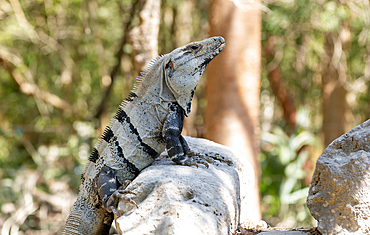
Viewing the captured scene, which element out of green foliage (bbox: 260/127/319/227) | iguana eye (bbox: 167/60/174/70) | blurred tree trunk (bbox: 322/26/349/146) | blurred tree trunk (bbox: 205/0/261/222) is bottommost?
green foliage (bbox: 260/127/319/227)

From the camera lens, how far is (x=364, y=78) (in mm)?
10555

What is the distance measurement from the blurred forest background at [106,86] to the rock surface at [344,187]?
2.86 metres

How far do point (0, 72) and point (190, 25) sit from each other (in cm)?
619

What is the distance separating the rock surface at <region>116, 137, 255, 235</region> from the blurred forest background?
9.24 ft

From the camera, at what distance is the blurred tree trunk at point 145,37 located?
202 inches

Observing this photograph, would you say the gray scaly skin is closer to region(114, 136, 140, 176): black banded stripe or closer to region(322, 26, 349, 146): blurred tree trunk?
region(114, 136, 140, 176): black banded stripe

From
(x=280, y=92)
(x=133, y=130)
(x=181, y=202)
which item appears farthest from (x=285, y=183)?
(x=181, y=202)

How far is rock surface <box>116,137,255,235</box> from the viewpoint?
2.21 meters

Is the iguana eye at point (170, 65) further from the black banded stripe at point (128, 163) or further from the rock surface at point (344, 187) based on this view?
the rock surface at point (344, 187)

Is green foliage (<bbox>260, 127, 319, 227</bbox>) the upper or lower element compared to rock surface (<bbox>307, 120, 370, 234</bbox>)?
lower

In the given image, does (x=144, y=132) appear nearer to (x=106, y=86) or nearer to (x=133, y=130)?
(x=133, y=130)

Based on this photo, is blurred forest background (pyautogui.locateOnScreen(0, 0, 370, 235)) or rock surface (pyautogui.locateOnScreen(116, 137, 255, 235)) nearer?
rock surface (pyautogui.locateOnScreen(116, 137, 255, 235))

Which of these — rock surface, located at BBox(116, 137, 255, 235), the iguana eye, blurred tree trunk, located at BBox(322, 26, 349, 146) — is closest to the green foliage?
blurred tree trunk, located at BBox(322, 26, 349, 146)

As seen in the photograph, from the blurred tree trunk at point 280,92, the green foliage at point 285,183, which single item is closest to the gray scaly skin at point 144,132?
the green foliage at point 285,183
